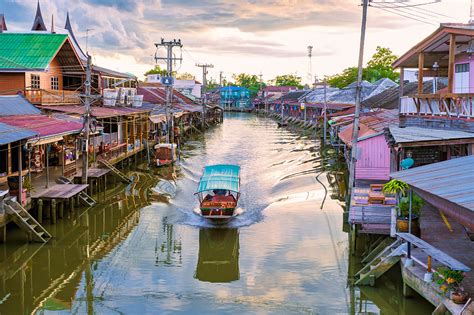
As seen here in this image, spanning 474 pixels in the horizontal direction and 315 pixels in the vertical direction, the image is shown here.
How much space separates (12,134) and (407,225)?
14.0 metres

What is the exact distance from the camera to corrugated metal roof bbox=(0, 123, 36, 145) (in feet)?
65.6

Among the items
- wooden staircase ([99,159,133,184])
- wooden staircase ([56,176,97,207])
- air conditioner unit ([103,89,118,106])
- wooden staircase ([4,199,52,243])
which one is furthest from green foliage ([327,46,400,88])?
wooden staircase ([4,199,52,243])

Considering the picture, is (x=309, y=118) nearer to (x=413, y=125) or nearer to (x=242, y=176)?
(x=242, y=176)

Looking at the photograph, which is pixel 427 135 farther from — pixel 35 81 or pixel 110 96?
pixel 110 96

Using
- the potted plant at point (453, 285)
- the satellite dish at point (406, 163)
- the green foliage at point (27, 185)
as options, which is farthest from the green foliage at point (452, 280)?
the green foliage at point (27, 185)

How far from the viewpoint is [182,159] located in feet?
155

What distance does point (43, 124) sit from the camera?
2678 centimetres


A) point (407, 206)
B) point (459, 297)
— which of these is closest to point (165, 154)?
point (407, 206)

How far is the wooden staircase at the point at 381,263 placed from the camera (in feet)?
52.0

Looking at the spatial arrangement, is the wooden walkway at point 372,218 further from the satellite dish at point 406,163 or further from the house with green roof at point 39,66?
the house with green roof at point 39,66

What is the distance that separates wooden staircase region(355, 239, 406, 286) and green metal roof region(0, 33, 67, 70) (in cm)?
2417

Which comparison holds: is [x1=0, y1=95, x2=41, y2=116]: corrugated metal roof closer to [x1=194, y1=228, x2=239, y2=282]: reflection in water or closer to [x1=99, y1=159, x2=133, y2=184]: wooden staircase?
[x1=99, y1=159, x2=133, y2=184]: wooden staircase

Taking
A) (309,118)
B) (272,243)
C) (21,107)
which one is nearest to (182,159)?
(21,107)

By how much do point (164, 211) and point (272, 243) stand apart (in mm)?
7516
